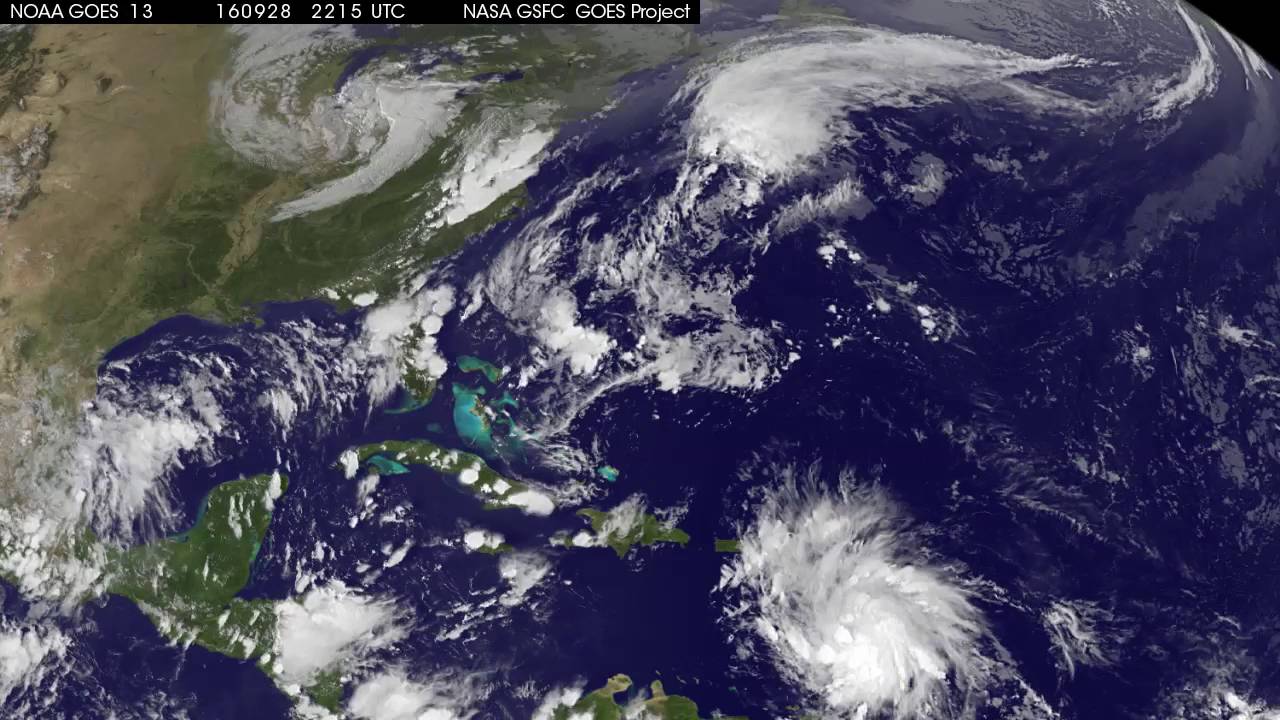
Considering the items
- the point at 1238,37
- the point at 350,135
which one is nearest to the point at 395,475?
the point at 350,135

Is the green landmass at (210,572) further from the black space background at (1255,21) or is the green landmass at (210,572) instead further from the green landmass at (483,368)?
the black space background at (1255,21)

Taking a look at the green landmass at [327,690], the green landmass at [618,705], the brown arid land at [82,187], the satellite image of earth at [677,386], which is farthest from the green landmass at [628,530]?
the brown arid land at [82,187]

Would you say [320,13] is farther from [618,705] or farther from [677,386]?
[618,705]

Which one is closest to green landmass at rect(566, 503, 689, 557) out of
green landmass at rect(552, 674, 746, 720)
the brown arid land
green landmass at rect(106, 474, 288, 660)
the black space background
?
green landmass at rect(552, 674, 746, 720)

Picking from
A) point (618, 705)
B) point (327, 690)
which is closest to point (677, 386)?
point (618, 705)

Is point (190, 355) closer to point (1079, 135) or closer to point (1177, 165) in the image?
point (1079, 135)

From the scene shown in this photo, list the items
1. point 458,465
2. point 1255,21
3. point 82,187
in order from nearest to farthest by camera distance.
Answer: point 458,465
point 82,187
point 1255,21

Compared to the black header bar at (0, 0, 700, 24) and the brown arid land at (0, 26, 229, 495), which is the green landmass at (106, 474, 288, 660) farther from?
the black header bar at (0, 0, 700, 24)
